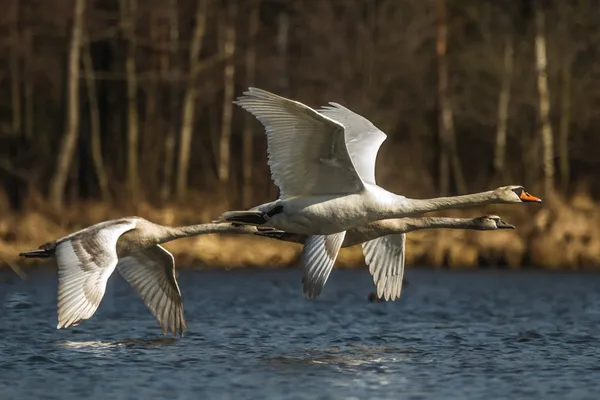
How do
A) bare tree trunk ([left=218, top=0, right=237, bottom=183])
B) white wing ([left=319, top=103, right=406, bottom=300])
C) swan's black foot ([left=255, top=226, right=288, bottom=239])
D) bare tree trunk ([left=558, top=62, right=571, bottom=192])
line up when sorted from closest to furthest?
swan's black foot ([left=255, top=226, right=288, bottom=239]), white wing ([left=319, top=103, right=406, bottom=300]), bare tree trunk ([left=218, top=0, right=237, bottom=183]), bare tree trunk ([left=558, top=62, right=571, bottom=192])

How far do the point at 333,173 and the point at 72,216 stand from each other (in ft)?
49.0

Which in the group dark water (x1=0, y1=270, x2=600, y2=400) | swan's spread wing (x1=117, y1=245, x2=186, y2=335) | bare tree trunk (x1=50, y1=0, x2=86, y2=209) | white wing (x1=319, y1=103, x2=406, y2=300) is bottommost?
dark water (x1=0, y1=270, x2=600, y2=400)

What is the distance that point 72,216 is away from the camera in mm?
28047

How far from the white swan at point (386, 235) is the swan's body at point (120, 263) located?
3.47 feet

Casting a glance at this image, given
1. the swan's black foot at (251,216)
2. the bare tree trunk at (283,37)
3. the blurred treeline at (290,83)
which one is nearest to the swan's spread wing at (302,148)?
the swan's black foot at (251,216)

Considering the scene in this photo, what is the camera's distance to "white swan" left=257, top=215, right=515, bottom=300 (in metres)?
15.0

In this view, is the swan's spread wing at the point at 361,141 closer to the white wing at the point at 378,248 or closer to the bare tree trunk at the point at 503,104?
the white wing at the point at 378,248

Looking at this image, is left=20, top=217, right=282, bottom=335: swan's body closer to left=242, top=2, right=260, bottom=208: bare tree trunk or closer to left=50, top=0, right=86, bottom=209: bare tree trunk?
left=50, top=0, right=86, bottom=209: bare tree trunk

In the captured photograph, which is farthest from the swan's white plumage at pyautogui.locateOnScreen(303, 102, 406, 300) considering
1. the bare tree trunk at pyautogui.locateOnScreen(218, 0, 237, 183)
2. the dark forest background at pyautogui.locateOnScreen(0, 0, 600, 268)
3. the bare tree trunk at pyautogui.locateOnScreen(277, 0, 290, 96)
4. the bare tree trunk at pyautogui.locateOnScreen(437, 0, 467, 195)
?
the bare tree trunk at pyautogui.locateOnScreen(277, 0, 290, 96)

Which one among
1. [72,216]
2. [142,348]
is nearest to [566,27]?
[72,216]

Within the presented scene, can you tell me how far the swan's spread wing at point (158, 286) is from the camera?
50.2 feet

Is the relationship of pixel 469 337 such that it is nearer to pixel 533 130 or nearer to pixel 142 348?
pixel 142 348

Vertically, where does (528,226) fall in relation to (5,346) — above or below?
above

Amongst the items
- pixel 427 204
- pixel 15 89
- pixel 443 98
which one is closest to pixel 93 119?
pixel 15 89
